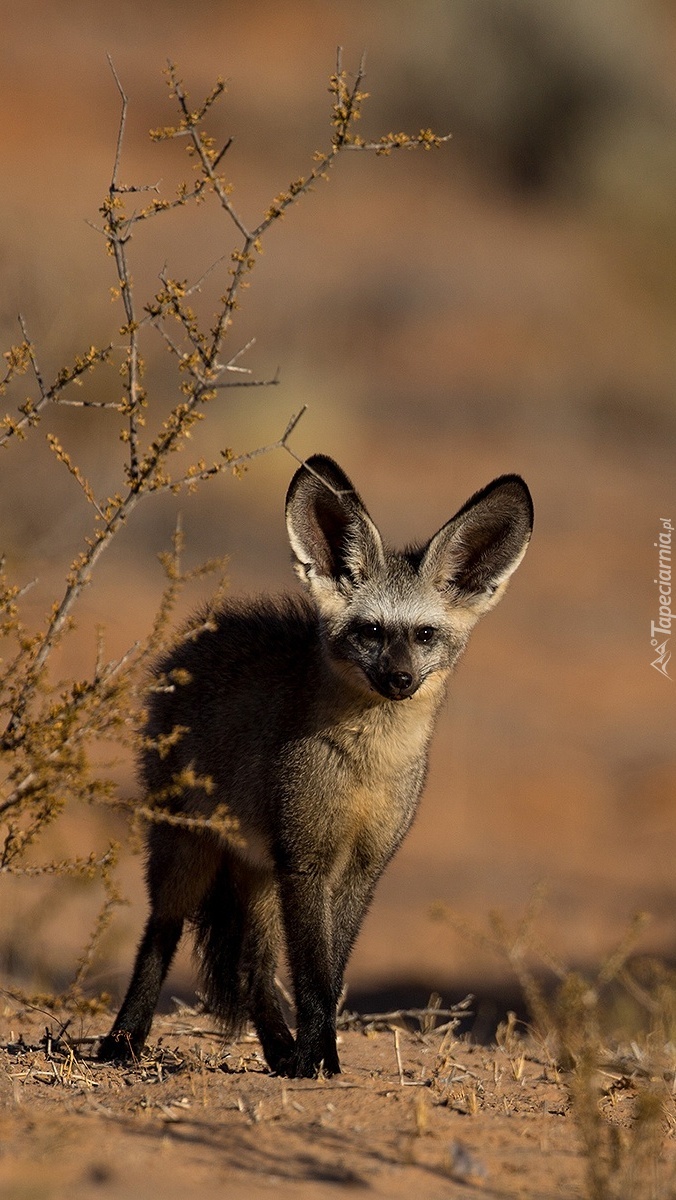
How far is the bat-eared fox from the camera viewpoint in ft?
18.0

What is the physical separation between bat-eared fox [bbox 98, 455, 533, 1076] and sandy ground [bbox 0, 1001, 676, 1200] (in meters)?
0.34

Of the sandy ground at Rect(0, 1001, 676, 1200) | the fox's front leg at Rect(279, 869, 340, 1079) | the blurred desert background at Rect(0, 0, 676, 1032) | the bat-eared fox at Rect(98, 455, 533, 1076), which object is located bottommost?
the sandy ground at Rect(0, 1001, 676, 1200)

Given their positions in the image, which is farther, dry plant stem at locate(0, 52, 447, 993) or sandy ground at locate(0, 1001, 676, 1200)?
dry plant stem at locate(0, 52, 447, 993)

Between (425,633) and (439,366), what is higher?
(439,366)

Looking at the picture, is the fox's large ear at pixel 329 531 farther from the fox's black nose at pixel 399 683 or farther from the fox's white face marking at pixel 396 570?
the fox's black nose at pixel 399 683

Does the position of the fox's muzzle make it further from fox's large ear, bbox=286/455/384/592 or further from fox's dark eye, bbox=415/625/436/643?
fox's large ear, bbox=286/455/384/592

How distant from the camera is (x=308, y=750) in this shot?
5.59 m

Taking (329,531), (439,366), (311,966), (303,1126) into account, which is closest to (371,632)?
(329,531)

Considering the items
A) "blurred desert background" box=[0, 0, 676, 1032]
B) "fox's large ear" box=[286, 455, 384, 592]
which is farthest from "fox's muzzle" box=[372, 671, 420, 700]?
"blurred desert background" box=[0, 0, 676, 1032]

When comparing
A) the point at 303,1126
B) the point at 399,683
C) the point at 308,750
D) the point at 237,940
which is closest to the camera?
the point at 303,1126

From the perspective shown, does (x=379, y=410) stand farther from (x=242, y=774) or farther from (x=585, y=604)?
(x=242, y=774)

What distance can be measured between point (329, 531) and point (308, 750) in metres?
0.93

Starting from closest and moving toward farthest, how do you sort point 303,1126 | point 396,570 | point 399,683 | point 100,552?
point 303,1126
point 100,552
point 399,683
point 396,570

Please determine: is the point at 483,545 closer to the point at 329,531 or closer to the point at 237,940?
the point at 329,531
